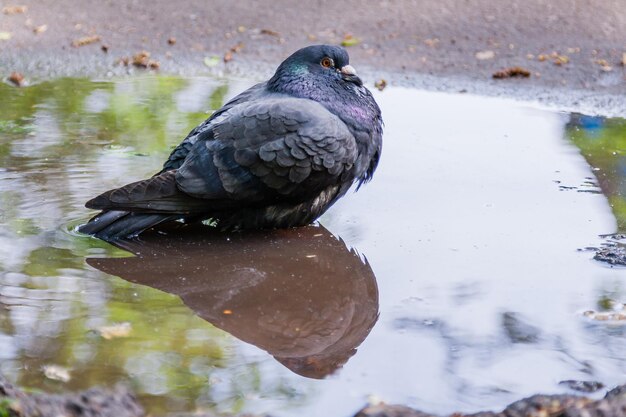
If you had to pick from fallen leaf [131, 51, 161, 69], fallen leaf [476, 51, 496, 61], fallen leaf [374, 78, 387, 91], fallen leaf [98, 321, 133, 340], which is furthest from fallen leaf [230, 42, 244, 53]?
fallen leaf [98, 321, 133, 340]

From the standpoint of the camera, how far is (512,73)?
322 inches

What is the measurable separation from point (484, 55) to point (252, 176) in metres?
4.11

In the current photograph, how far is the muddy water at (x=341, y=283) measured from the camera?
3623mm

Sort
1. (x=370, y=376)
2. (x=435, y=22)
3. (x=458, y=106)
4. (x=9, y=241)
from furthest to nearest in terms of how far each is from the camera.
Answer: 1. (x=435, y=22)
2. (x=458, y=106)
3. (x=9, y=241)
4. (x=370, y=376)

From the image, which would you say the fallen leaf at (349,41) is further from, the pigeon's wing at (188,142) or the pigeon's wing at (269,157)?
the pigeon's wing at (269,157)

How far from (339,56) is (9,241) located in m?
1.90

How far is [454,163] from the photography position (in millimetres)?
6125

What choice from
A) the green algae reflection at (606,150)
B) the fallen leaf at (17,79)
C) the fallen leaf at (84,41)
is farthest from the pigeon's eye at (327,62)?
the fallen leaf at (84,41)

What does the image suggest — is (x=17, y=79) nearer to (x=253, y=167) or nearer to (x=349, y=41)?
(x=349, y=41)

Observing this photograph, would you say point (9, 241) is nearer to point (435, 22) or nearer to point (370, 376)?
point (370, 376)

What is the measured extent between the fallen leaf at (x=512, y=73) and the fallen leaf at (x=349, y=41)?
1.37 m

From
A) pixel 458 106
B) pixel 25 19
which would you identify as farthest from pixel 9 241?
pixel 25 19

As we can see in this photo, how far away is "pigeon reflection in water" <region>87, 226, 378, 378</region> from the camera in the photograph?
397 centimetres

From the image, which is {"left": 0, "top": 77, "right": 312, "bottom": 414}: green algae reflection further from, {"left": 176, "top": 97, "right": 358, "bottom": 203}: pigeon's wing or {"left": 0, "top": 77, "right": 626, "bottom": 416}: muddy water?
{"left": 176, "top": 97, "right": 358, "bottom": 203}: pigeon's wing
